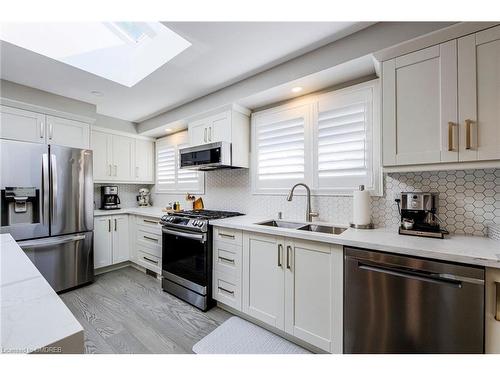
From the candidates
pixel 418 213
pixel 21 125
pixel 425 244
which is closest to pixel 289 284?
pixel 425 244

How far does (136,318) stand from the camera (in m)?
2.15

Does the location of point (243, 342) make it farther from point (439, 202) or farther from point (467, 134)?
point (467, 134)

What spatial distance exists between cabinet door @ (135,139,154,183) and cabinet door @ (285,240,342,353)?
3.19 m

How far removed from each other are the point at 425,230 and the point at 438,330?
0.61 m

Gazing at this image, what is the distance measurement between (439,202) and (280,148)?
1.48 metres

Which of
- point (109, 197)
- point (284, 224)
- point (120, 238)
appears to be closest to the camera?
point (284, 224)

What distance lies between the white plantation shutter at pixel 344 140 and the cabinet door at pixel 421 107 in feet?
1.34

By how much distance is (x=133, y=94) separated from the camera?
283 cm

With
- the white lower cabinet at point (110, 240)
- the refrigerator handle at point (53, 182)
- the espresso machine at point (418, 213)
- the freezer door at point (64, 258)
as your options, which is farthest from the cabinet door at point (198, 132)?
the espresso machine at point (418, 213)

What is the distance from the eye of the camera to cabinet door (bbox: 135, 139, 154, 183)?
3.91m

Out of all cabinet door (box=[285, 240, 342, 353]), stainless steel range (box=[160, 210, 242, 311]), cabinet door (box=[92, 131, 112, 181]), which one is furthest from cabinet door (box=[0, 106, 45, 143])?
cabinet door (box=[285, 240, 342, 353])

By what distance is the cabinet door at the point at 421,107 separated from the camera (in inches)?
54.4
